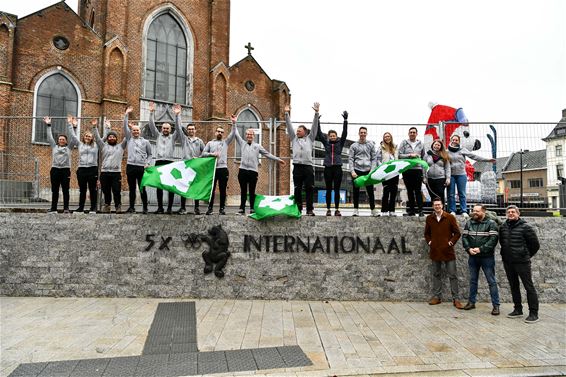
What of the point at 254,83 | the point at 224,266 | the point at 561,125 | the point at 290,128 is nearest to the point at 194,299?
the point at 224,266

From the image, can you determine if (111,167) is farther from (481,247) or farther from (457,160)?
(481,247)

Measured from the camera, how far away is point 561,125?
27.8 feet

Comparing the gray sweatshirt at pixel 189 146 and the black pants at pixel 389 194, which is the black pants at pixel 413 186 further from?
the gray sweatshirt at pixel 189 146

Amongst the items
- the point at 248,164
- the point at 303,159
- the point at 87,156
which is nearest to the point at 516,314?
the point at 303,159

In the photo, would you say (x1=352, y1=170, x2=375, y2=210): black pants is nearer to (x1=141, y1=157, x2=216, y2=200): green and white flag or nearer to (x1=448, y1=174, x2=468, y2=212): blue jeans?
(x1=448, y1=174, x2=468, y2=212): blue jeans

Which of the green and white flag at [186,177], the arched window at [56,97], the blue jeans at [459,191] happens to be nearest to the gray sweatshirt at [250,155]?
the green and white flag at [186,177]

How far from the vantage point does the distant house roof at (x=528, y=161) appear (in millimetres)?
8648

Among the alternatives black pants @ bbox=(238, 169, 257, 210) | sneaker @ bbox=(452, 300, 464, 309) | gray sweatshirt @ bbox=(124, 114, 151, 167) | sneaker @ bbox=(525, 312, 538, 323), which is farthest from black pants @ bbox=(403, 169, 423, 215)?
gray sweatshirt @ bbox=(124, 114, 151, 167)

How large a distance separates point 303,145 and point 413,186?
260cm

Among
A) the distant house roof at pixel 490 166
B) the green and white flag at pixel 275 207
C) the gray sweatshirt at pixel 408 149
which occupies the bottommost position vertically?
the green and white flag at pixel 275 207

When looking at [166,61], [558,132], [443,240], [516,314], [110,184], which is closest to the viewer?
[516,314]

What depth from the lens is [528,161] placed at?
8.91 meters

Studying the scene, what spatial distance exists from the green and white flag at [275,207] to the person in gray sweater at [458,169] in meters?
3.52

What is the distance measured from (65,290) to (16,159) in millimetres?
3755
